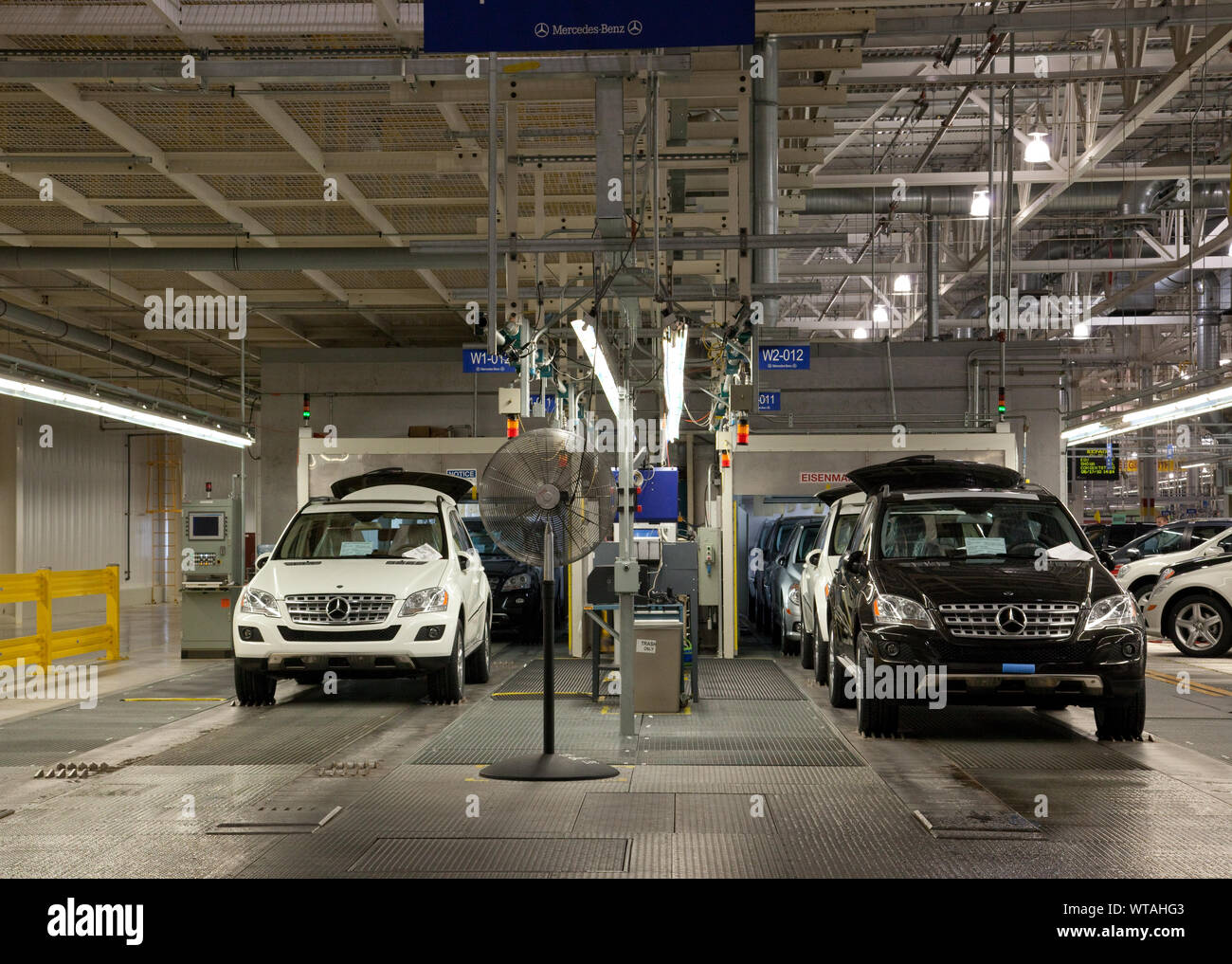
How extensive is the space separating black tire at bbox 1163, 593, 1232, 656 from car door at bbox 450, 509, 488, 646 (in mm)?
8023

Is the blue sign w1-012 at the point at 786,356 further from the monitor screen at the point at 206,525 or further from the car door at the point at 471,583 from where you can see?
the monitor screen at the point at 206,525

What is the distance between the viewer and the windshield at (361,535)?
1016 cm

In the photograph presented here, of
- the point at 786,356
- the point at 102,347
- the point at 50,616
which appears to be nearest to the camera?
the point at 50,616

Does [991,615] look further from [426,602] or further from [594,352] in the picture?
[426,602]

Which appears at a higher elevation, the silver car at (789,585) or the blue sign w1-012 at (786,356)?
the blue sign w1-012 at (786,356)

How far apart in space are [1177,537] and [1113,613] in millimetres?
10555

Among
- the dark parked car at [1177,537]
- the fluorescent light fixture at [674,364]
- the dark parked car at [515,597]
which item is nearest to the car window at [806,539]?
the dark parked car at [515,597]

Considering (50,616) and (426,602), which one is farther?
(50,616)

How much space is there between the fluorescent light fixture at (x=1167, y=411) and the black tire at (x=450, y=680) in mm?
9330

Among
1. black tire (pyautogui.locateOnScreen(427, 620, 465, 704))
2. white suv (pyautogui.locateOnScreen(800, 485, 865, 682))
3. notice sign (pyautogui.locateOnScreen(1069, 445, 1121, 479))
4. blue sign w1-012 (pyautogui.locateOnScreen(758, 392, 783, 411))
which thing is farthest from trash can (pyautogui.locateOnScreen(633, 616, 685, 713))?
notice sign (pyautogui.locateOnScreen(1069, 445, 1121, 479))

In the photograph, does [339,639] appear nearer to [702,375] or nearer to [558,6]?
[558,6]

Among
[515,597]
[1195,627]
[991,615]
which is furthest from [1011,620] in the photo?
[515,597]

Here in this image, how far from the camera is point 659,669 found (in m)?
9.09
